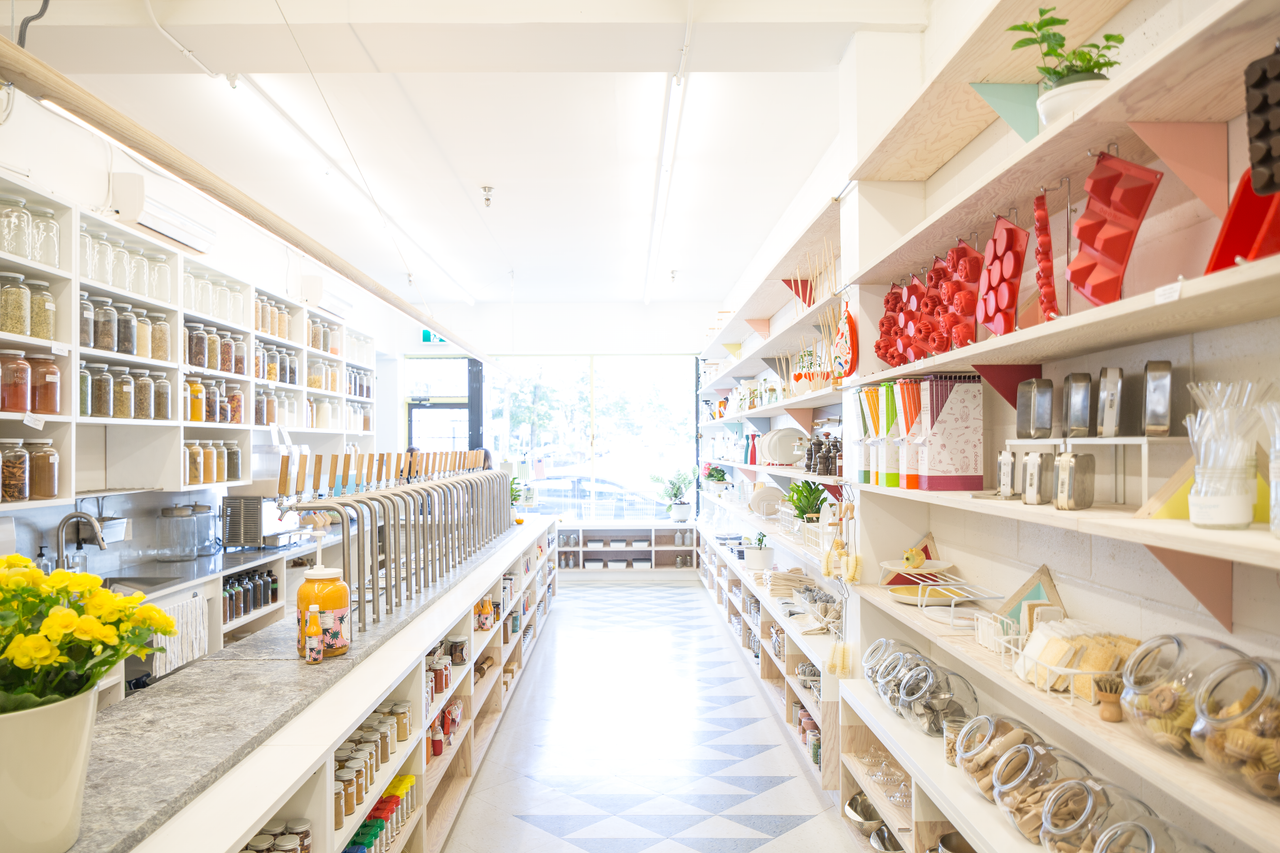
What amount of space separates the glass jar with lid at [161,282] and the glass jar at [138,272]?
0.23ft

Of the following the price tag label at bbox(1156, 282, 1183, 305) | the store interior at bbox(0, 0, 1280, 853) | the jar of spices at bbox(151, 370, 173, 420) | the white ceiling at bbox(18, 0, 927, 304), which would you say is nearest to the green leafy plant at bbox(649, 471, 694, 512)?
the store interior at bbox(0, 0, 1280, 853)

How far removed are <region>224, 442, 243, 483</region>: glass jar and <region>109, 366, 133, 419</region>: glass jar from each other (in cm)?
112

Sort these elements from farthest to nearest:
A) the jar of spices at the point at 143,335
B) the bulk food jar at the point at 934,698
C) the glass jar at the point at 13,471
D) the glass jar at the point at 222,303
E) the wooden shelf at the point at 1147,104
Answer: the glass jar at the point at 222,303 < the jar of spices at the point at 143,335 < the glass jar at the point at 13,471 < the bulk food jar at the point at 934,698 < the wooden shelf at the point at 1147,104

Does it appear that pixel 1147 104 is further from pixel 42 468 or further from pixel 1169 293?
pixel 42 468

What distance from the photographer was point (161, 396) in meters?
4.04

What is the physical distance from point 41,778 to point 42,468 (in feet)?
8.36

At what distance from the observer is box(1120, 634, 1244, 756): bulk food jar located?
4.06 feet

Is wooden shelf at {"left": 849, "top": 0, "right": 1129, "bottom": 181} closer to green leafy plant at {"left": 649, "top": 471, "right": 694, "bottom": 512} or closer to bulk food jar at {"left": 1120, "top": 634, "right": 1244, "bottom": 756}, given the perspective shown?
bulk food jar at {"left": 1120, "top": 634, "right": 1244, "bottom": 756}

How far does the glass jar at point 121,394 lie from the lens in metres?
3.69

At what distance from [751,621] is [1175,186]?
160 inches

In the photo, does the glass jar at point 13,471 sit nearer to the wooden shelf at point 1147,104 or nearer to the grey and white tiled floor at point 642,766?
the grey and white tiled floor at point 642,766

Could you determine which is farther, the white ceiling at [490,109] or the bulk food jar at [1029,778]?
the white ceiling at [490,109]

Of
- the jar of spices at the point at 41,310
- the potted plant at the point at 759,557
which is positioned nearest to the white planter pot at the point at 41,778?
the jar of spices at the point at 41,310

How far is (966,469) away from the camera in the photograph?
223 cm
